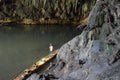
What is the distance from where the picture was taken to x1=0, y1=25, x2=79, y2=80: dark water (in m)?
12.4

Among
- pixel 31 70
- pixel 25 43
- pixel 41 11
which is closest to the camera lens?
pixel 31 70

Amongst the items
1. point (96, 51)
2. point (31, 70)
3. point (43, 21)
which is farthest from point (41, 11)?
point (96, 51)

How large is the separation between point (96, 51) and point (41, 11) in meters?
14.4

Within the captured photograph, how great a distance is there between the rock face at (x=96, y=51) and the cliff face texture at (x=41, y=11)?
1167 centimetres

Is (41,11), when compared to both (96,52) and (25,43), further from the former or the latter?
(96,52)

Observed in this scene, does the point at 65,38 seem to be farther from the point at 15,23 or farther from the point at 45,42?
the point at 15,23

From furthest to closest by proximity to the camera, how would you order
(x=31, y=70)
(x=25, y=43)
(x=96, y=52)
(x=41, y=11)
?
1. (x=41, y=11)
2. (x=25, y=43)
3. (x=31, y=70)
4. (x=96, y=52)

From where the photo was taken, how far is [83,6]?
66.6 ft

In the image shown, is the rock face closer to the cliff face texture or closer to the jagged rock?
the jagged rock

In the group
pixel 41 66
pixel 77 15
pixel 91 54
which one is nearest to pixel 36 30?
pixel 77 15

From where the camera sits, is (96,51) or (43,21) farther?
(43,21)

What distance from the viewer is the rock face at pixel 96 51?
18.6 ft

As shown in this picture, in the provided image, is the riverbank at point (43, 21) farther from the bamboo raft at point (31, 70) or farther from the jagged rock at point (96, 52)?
the jagged rock at point (96, 52)

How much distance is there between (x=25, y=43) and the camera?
16.0 metres
